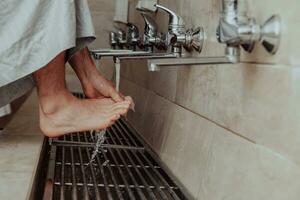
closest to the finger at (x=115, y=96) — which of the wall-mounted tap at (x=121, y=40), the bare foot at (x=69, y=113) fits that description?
the bare foot at (x=69, y=113)

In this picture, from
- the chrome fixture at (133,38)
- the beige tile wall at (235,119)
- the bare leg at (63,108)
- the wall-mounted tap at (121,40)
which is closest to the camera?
the beige tile wall at (235,119)

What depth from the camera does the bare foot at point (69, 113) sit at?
3.31 feet

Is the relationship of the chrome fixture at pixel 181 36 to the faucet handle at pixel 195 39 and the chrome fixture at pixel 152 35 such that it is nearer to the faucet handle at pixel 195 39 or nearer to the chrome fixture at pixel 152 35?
the faucet handle at pixel 195 39

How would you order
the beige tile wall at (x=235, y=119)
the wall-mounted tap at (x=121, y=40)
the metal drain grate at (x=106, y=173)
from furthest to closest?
the wall-mounted tap at (x=121, y=40), the metal drain grate at (x=106, y=173), the beige tile wall at (x=235, y=119)

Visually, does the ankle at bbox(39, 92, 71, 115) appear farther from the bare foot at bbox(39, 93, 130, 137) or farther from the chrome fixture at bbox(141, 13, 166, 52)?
the chrome fixture at bbox(141, 13, 166, 52)

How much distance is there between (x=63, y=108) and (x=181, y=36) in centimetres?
34

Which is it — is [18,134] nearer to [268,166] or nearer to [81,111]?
[81,111]

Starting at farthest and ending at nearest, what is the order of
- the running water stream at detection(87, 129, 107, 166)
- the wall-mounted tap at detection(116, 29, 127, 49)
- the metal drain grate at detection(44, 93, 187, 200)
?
1. the wall-mounted tap at detection(116, 29, 127, 49)
2. the running water stream at detection(87, 129, 107, 166)
3. the metal drain grate at detection(44, 93, 187, 200)

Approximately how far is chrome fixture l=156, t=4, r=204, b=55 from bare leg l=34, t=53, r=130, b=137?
0.63ft

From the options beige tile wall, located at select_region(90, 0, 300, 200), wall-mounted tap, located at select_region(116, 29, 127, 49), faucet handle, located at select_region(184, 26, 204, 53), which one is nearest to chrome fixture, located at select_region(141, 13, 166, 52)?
beige tile wall, located at select_region(90, 0, 300, 200)

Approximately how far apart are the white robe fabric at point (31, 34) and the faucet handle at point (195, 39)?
0.27m

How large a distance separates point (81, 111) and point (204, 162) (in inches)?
13.9

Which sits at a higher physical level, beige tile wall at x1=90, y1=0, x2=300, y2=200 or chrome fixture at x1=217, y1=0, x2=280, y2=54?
chrome fixture at x1=217, y1=0, x2=280, y2=54

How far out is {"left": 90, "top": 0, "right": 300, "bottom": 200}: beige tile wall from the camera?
565 millimetres
